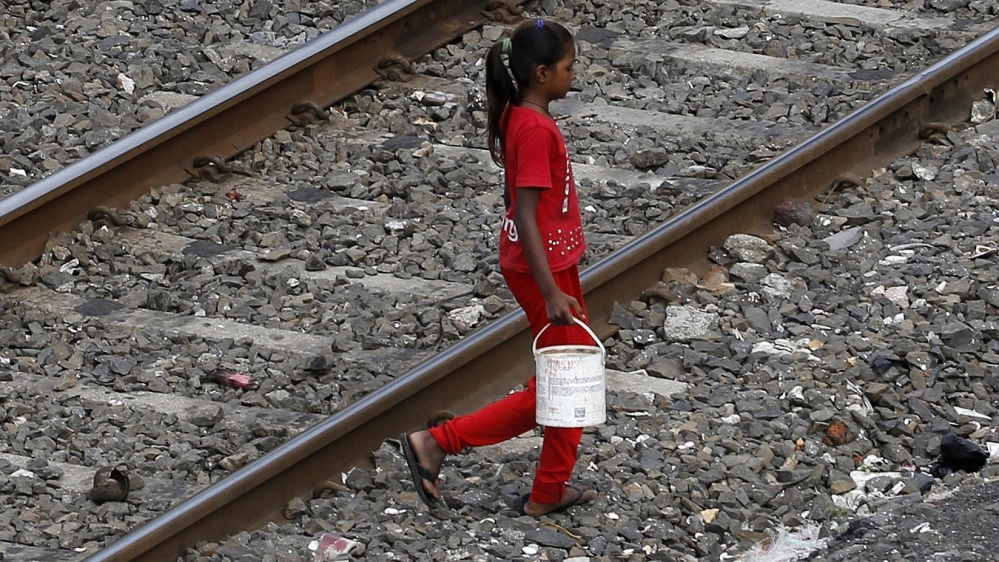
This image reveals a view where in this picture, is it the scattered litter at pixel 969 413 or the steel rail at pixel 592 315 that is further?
the scattered litter at pixel 969 413

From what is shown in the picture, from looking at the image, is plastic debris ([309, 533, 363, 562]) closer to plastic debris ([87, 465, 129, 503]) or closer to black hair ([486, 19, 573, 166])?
plastic debris ([87, 465, 129, 503])

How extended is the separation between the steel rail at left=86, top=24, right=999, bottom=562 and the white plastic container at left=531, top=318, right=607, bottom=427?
75cm

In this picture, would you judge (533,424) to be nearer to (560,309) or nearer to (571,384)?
(571,384)

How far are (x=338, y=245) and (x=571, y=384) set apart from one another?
2.16m

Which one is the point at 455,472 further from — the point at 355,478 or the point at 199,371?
the point at 199,371

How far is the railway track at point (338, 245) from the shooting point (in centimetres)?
562

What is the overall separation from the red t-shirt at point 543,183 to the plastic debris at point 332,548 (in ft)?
3.11

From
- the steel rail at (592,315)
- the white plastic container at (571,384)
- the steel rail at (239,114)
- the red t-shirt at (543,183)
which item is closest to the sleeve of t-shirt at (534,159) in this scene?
the red t-shirt at (543,183)

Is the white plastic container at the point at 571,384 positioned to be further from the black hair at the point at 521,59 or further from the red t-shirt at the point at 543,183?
the black hair at the point at 521,59

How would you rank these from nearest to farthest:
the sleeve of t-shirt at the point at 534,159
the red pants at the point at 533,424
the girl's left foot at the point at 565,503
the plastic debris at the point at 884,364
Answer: the sleeve of t-shirt at the point at 534,159
the red pants at the point at 533,424
the girl's left foot at the point at 565,503
the plastic debris at the point at 884,364

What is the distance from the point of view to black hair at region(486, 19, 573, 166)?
4.88 m

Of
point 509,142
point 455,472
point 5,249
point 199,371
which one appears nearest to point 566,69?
point 509,142

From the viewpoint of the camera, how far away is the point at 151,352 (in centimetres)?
632

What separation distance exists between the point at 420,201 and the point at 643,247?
3.96ft
